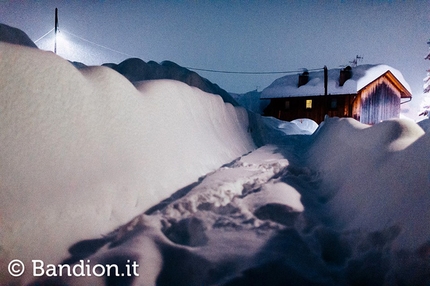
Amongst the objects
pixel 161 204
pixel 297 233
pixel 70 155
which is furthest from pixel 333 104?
pixel 70 155

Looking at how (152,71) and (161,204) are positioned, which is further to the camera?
(152,71)

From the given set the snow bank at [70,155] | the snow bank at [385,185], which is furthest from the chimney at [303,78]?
the snow bank at [70,155]

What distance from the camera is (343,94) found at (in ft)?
78.7

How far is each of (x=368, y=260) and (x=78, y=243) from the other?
100 inches

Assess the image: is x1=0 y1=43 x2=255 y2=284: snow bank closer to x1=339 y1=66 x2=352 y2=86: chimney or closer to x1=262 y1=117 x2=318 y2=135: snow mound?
x1=262 y1=117 x2=318 y2=135: snow mound

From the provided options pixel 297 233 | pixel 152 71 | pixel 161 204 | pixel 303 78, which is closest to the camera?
pixel 297 233

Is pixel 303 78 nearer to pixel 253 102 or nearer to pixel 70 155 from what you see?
pixel 253 102

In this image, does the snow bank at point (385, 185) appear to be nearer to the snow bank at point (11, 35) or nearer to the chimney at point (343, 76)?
the snow bank at point (11, 35)

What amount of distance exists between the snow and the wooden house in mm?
21133

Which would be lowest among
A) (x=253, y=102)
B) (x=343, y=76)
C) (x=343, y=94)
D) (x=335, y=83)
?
(x=253, y=102)

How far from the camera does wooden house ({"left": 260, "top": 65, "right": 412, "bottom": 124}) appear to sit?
2402cm

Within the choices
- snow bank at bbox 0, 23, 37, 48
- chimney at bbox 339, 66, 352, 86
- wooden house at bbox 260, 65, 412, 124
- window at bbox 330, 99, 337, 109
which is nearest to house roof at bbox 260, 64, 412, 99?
wooden house at bbox 260, 65, 412, 124

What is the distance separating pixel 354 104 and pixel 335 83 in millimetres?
2431

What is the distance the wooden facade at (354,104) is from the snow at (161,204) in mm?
21239
